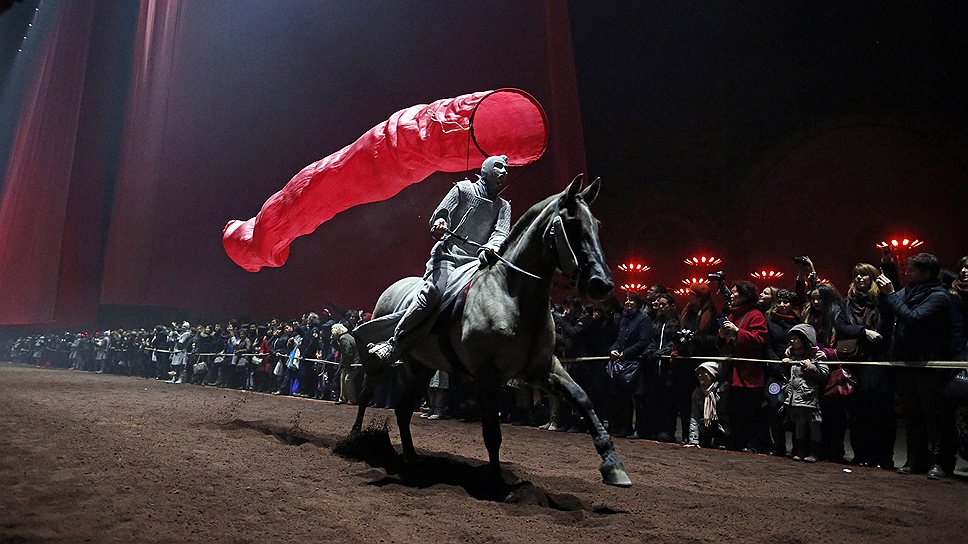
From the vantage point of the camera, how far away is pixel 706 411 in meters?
7.34

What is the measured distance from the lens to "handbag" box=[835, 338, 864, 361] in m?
6.44

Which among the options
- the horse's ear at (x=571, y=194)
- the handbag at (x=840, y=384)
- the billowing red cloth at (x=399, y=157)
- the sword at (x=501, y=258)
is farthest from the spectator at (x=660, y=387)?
the horse's ear at (x=571, y=194)

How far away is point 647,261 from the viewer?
1425cm

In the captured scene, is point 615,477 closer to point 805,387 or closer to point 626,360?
point 805,387

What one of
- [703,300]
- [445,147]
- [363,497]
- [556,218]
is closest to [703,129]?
[703,300]

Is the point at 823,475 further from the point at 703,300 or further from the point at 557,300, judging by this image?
the point at 557,300

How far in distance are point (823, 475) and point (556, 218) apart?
12.1ft

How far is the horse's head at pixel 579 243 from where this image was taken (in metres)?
3.94

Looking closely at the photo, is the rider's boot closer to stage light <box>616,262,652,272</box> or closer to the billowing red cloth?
the billowing red cloth

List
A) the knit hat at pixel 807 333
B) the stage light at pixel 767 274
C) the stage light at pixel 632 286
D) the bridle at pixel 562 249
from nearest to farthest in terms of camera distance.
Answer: the bridle at pixel 562 249 < the knit hat at pixel 807 333 < the stage light at pixel 767 274 < the stage light at pixel 632 286

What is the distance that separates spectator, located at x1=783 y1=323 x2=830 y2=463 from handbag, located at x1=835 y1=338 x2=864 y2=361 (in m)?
0.17

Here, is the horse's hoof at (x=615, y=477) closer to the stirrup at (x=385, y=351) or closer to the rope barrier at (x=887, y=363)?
the stirrup at (x=385, y=351)

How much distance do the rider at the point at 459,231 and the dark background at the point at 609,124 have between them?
577 cm

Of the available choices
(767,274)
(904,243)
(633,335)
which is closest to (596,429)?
(633,335)
